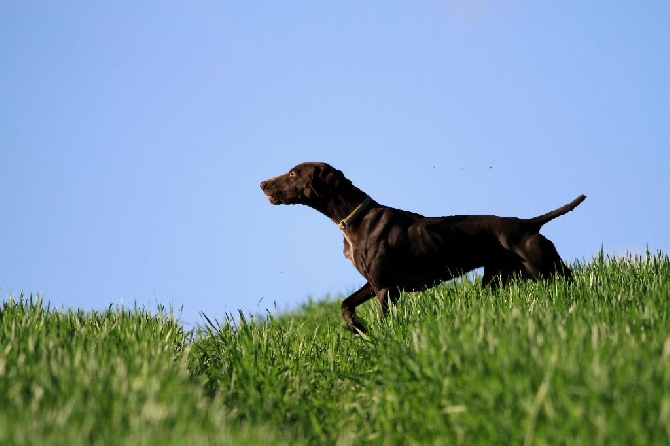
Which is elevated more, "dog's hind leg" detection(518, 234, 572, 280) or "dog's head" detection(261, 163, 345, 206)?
"dog's head" detection(261, 163, 345, 206)

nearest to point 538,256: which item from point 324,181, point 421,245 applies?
point 421,245

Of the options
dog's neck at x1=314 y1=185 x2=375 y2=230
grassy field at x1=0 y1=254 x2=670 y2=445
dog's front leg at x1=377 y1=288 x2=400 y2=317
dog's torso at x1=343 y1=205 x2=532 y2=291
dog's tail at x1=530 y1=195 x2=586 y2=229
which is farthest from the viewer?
dog's tail at x1=530 y1=195 x2=586 y2=229

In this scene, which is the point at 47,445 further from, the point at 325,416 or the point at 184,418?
the point at 325,416

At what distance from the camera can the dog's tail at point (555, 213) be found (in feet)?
26.8

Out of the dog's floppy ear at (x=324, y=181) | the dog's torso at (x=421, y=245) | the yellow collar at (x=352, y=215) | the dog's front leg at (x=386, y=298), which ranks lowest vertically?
the dog's front leg at (x=386, y=298)

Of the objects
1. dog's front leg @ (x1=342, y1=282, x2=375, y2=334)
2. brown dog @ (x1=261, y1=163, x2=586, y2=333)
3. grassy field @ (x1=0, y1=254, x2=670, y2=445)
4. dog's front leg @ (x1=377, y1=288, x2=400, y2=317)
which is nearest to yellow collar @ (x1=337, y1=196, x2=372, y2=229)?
brown dog @ (x1=261, y1=163, x2=586, y2=333)

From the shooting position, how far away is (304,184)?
809 centimetres

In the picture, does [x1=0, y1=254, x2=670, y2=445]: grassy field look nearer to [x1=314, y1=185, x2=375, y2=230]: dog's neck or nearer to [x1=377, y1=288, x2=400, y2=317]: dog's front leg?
[x1=377, y1=288, x2=400, y2=317]: dog's front leg

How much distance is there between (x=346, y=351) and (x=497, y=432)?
10.5 ft

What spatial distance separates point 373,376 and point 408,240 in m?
2.57

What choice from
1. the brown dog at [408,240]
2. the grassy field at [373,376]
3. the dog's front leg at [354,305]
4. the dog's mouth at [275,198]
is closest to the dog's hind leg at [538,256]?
the brown dog at [408,240]

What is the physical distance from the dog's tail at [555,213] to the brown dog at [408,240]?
10 mm

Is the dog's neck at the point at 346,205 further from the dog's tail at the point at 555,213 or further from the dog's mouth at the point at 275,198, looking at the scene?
the dog's tail at the point at 555,213

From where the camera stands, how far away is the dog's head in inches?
316
